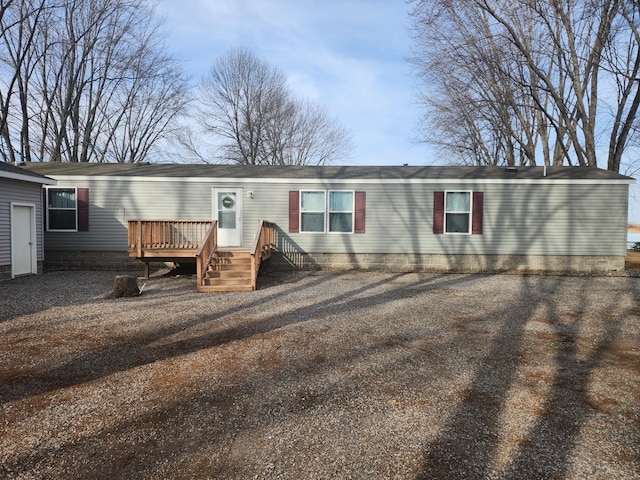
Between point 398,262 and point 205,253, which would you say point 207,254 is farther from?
point 398,262

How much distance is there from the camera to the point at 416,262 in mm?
11305

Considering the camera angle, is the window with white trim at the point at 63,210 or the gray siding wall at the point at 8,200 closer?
the gray siding wall at the point at 8,200

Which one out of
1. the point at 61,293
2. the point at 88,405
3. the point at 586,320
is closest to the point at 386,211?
the point at 586,320

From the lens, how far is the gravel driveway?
7.51 feet

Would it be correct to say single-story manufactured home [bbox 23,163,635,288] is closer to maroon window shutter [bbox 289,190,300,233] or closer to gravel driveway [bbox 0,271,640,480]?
maroon window shutter [bbox 289,190,300,233]

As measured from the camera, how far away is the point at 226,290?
800 cm

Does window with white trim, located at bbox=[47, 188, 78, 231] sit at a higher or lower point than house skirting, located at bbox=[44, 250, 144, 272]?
higher

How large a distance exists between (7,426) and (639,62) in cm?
1999

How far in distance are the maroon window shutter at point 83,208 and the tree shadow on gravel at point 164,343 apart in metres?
5.69

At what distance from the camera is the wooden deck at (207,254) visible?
8.09 meters

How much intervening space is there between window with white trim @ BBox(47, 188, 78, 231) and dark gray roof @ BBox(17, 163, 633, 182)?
0.65 meters

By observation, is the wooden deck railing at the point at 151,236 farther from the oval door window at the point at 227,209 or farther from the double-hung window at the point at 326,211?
the double-hung window at the point at 326,211

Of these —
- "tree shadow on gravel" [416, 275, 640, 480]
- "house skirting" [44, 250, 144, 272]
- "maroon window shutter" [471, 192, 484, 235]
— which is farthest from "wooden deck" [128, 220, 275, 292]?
"maroon window shutter" [471, 192, 484, 235]

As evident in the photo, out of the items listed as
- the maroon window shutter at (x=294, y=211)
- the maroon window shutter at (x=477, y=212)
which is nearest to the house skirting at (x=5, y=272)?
the maroon window shutter at (x=294, y=211)
